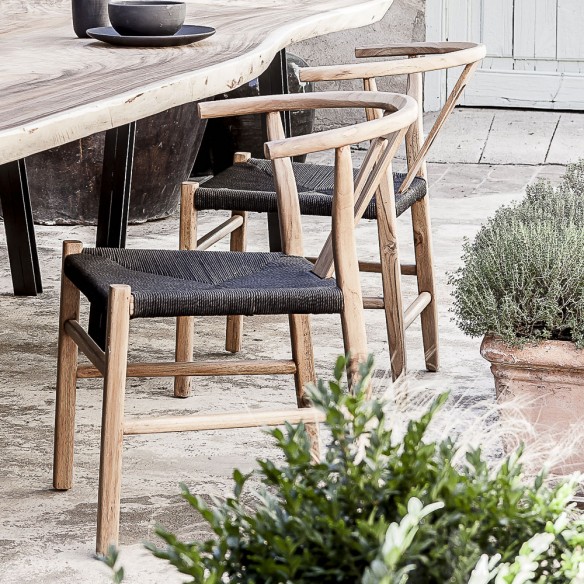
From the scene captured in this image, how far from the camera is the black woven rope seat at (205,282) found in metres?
1.88

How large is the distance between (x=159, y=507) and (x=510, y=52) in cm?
488

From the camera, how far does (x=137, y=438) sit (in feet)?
8.20

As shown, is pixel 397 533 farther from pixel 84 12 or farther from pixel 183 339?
pixel 84 12

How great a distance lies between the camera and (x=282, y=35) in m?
2.72

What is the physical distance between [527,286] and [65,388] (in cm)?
91

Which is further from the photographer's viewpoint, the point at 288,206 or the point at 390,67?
the point at 390,67

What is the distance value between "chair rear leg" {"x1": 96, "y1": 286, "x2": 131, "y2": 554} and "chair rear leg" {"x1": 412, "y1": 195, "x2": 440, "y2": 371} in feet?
3.89

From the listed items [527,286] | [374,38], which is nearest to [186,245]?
[527,286]

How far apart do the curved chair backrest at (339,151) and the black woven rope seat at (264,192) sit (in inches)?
11.9

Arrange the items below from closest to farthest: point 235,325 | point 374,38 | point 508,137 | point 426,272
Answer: point 426,272 < point 235,325 < point 508,137 < point 374,38

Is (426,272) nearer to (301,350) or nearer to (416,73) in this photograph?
(416,73)

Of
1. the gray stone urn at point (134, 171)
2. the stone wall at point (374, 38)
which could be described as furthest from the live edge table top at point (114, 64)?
the stone wall at point (374, 38)

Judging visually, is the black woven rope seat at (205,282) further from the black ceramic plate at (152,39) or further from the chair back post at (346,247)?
the black ceramic plate at (152,39)

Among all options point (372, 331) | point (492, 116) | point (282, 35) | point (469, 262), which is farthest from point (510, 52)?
point (469, 262)
